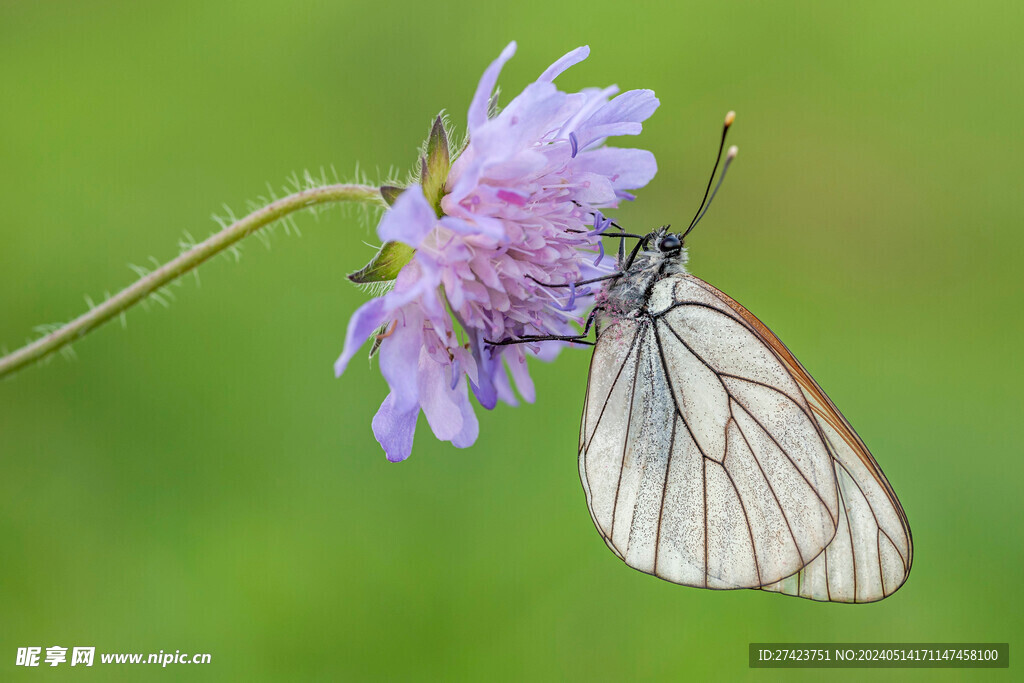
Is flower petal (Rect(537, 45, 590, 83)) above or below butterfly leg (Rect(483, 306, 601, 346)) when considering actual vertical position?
above

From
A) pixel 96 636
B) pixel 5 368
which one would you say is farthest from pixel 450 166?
pixel 96 636

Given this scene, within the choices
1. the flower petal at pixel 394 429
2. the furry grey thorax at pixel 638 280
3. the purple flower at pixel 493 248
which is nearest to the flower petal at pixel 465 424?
the purple flower at pixel 493 248

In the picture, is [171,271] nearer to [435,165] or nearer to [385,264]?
[385,264]

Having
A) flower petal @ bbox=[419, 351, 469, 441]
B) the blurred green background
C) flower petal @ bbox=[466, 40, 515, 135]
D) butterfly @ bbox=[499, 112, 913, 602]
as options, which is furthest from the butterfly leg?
the blurred green background

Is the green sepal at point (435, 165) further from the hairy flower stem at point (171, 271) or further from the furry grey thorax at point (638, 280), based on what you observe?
the furry grey thorax at point (638, 280)

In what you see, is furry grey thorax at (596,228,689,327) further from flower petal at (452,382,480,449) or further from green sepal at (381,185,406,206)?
green sepal at (381,185,406,206)

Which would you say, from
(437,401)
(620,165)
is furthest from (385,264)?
(620,165)

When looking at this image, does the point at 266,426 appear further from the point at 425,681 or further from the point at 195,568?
the point at 425,681
